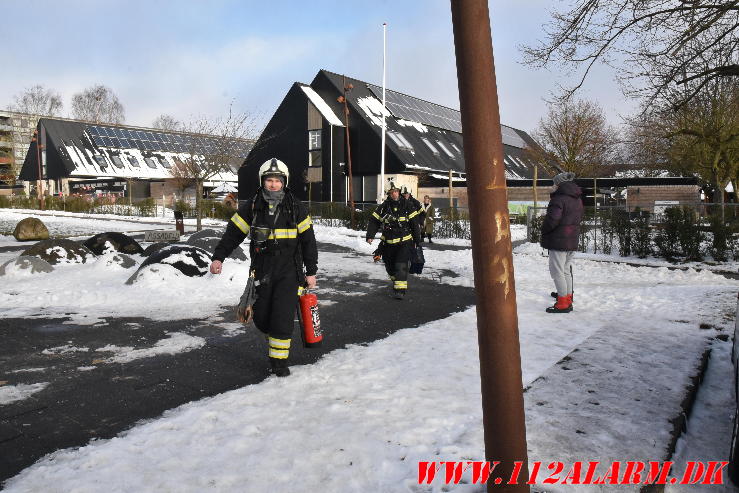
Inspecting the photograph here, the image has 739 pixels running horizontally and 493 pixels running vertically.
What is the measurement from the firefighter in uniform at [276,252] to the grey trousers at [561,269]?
150 inches

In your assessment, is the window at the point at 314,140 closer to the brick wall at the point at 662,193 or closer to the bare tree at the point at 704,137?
the bare tree at the point at 704,137

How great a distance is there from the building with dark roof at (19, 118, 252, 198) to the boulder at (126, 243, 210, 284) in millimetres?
38028

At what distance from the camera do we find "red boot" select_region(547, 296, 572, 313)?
7188mm

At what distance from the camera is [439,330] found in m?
6.25

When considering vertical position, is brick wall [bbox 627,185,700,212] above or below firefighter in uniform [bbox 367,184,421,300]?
above

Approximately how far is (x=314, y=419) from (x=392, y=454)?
2.43 feet

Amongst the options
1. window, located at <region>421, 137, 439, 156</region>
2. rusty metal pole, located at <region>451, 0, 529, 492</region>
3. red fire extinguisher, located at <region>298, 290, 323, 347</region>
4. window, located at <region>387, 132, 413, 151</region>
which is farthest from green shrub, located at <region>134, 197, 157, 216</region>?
rusty metal pole, located at <region>451, 0, 529, 492</region>

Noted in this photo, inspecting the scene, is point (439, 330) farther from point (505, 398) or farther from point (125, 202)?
point (125, 202)

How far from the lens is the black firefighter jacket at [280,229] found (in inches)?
185

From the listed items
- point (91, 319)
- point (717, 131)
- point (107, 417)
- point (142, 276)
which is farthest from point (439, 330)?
point (717, 131)

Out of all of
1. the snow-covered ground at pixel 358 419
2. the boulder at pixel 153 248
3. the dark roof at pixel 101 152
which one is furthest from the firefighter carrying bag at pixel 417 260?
the dark roof at pixel 101 152

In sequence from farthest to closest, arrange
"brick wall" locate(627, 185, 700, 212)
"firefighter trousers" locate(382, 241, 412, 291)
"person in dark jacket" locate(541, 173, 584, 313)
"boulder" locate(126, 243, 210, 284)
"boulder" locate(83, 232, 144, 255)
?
"brick wall" locate(627, 185, 700, 212), "boulder" locate(83, 232, 144, 255), "boulder" locate(126, 243, 210, 284), "firefighter trousers" locate(382, 241, 412, 291), "person in dark jacket" locate(541, 173, 584, 313)

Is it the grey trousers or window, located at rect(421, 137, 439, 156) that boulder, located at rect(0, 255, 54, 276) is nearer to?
the grey trousers

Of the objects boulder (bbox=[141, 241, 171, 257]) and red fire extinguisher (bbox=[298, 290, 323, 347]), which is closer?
red fire extinguisher (bbox=[298, 290, 323, 347])
